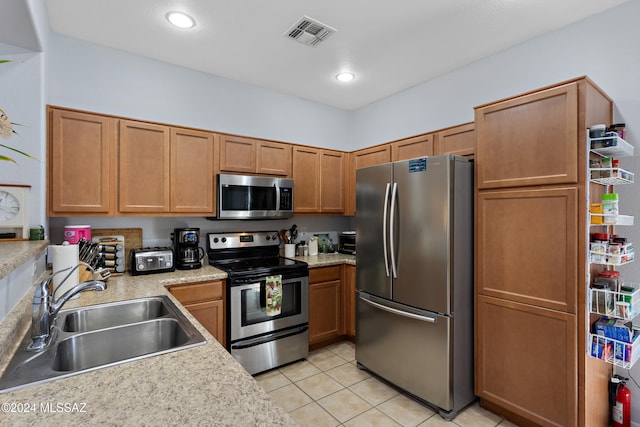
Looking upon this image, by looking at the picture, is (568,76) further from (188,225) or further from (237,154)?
(188,225)

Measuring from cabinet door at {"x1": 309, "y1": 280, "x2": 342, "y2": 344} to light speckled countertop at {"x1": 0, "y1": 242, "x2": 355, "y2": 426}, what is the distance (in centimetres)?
201

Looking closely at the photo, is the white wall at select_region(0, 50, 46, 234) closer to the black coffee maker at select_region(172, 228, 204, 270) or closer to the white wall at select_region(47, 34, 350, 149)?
the white wall at select_region(47, 34, 350, 149)

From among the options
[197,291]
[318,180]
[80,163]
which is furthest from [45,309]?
[318,180]

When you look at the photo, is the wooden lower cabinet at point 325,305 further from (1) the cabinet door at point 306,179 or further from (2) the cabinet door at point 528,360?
(2) the cabinet door at point 528,360

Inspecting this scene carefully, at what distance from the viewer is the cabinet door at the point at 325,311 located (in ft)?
10.5

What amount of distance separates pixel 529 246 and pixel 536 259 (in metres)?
0.09

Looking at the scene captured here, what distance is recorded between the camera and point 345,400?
242cm

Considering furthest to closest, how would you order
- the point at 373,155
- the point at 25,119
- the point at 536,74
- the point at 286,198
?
the point at 373,155
the point at 286,198
the point at 536,74
the point at 25,119

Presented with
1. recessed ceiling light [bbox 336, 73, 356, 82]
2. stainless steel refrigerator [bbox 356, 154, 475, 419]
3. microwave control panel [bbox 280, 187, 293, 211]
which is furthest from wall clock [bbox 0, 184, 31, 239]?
recessed ceiling light [bbox 336, 73, 356, 82]

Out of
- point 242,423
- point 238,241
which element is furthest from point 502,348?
point 238,241

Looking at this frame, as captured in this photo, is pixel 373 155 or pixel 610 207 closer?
pixel 610 207

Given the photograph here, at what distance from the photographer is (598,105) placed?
1956 millimetres

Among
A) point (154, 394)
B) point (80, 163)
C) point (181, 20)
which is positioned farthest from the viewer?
point (80, 163)

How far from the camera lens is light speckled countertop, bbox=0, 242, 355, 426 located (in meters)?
0.81
